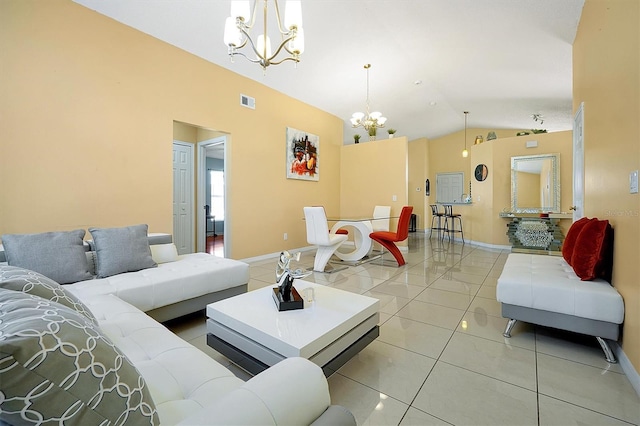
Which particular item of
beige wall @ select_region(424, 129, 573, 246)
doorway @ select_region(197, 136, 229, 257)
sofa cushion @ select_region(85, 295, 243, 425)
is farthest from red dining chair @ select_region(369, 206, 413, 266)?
doorway @ select_region(197, 136, 229, 257)

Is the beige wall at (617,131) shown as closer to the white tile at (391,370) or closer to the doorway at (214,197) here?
the white tile at (391,370)

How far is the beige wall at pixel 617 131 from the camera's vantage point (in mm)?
1572

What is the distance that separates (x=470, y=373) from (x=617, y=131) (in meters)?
1.93

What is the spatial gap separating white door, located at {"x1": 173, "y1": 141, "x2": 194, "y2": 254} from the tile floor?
9.29ft

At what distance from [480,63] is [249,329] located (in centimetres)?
497

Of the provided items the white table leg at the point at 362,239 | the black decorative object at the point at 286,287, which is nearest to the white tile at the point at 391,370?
the black decorative object at the point at 286,287

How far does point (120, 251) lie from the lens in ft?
7.51

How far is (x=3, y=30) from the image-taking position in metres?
2.54

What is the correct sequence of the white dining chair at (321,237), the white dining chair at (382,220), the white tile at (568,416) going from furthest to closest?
the white dining chair at (382,220), the white dining chair at (321,237), the white tile at (568,416)

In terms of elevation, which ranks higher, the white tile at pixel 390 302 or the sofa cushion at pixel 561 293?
the sofa cushion at pixel 561 293

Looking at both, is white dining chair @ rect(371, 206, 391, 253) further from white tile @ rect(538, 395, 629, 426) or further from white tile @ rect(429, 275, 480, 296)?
white tile @ rect(538, 395, 629, 426)

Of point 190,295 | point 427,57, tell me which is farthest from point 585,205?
point 190,295

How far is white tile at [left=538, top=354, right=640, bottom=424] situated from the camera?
137cm

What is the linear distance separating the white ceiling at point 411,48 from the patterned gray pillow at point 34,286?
3310mm
